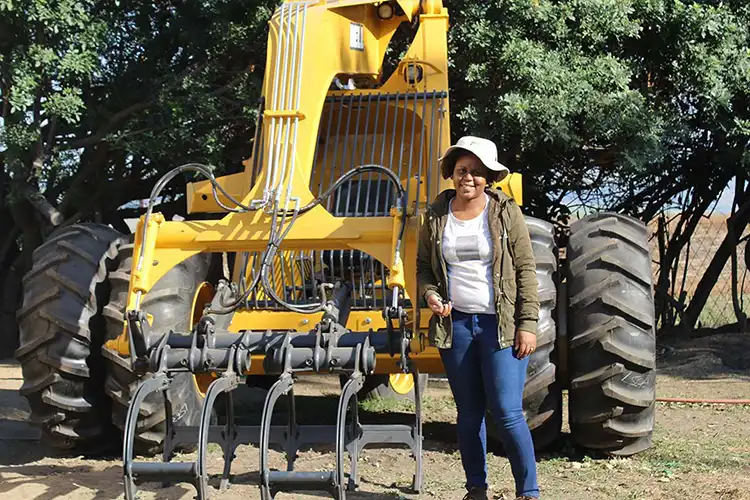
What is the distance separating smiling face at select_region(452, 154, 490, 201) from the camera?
4387 millimetres

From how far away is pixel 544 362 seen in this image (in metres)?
5.54

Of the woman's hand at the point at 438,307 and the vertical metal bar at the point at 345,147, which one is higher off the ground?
the vertical metal bar at the point at 345,147

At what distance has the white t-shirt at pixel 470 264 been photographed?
434 cm

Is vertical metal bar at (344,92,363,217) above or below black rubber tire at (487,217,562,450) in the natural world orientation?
above

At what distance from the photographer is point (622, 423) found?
5637 mm

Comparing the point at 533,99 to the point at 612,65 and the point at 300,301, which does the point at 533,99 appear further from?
the point at 300,301

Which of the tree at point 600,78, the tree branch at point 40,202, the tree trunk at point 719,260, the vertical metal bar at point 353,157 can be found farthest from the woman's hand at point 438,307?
the tree trunk at point 719,260

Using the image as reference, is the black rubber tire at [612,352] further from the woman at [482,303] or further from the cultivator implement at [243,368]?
the woman at [482,303]

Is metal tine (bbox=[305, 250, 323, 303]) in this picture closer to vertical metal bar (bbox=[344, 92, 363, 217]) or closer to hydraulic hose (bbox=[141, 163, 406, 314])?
vertical metal bar (bbox=[344, 92, 363, 217])

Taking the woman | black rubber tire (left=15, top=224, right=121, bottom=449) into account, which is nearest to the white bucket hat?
the woman

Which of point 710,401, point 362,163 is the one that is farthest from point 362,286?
point 710,401

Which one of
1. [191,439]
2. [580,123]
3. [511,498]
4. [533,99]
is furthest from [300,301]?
Result: [580,123]

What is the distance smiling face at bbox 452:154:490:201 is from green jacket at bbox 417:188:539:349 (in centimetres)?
10

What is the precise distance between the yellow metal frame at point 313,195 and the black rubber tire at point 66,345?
0.81 m
